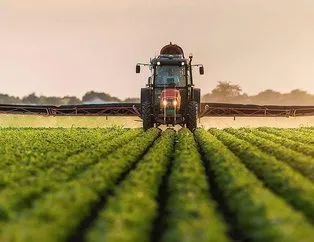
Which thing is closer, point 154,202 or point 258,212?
point 258,212

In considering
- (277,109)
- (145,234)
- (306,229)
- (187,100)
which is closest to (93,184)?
(145,234)

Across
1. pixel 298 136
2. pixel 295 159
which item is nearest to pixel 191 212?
pixel 295 159

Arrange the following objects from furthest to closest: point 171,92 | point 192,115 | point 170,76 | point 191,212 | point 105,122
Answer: point 105,122
point 170,76
point 192,115
point 171,92
point 191,212

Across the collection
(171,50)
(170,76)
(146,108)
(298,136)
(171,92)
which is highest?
(171,50)

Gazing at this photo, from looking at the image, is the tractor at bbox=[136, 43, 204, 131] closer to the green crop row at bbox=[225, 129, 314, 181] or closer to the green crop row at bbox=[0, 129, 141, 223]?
the green crop row at bbox=[225, 129, 314, 181]

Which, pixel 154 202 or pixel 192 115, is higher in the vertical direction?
pixel 192 115

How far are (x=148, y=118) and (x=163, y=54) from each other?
3075mm

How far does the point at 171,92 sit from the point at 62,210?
19374mm

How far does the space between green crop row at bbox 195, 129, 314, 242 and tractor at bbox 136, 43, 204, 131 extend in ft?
50.5

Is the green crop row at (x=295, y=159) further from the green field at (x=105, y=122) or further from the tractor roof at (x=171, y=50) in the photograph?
the green field at (x=105, y=122)

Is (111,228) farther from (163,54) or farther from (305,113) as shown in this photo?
(305,113)

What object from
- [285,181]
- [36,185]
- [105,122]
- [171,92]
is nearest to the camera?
[36,185]

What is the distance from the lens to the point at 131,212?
7.39 meters

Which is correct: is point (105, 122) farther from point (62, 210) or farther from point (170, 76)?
point (62, 210)
